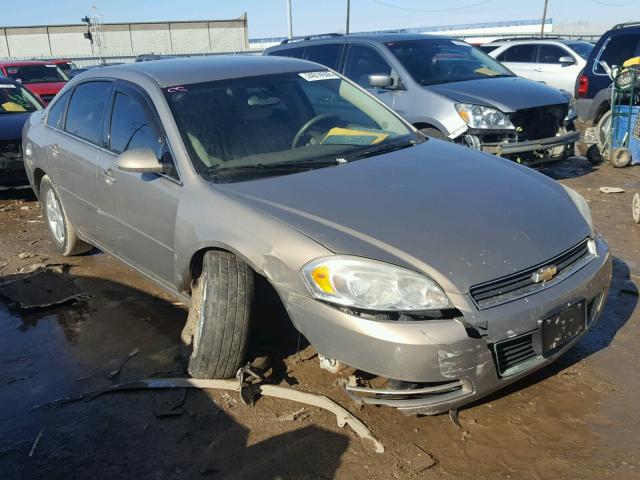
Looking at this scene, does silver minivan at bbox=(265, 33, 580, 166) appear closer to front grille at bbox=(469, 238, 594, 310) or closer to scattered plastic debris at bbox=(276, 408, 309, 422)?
front grille at bbox=(469, 238, 594, 310)

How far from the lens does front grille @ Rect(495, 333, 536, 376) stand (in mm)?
2598

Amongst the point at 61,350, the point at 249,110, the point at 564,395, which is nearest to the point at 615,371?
the point at 564,395

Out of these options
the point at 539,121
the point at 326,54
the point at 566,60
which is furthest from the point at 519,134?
the point at 566,60

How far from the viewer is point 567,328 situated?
9.19 ft

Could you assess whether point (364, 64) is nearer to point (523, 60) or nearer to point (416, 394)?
point (416, 394)

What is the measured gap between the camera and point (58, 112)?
5.24m

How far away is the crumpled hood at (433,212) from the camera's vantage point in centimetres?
269

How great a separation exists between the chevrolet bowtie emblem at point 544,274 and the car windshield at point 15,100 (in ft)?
27.8

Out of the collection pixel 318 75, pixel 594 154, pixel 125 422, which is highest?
pixel 318 75

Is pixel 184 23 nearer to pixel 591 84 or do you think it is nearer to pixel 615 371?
pixel 591 84

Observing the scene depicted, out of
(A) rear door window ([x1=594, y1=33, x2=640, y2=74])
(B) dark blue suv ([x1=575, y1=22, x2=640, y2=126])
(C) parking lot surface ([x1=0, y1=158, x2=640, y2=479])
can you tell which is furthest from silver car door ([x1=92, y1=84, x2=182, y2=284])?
(A) rear door window ([x1=594, y1=33, x2=640, y2=74])

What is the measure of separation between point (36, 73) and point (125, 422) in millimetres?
16961

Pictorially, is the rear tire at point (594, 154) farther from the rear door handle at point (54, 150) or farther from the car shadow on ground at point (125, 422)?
the rear door handle at point (54, 150)

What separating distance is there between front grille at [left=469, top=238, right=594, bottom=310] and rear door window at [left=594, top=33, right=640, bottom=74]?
24.4 feet
